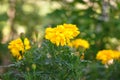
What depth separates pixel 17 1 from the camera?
16.1 ft

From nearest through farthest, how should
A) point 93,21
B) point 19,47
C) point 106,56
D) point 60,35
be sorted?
point 60,35 → point 19,47 → point 106,56 → point 93,21

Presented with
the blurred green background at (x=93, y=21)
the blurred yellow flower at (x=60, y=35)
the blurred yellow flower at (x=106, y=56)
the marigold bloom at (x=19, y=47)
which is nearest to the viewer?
the blurred yellow flower at (x=60, y=35)

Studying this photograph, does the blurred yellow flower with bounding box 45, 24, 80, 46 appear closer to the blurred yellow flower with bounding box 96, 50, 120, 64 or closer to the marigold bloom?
the marigold bloom

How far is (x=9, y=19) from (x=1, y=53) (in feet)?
2.51

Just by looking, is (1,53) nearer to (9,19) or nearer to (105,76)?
(9,19)

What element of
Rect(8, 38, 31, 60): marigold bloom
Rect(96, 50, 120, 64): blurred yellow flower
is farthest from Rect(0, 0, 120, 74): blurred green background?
Rect(8, 38, 31, 60): marigold bloom

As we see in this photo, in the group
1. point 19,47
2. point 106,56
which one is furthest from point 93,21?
point 19,47

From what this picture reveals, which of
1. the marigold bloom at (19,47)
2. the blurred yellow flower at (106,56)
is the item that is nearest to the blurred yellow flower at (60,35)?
the marigold bloom at (19,47)

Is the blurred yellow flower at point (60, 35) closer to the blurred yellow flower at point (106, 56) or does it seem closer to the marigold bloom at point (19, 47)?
the marigold bloom at point (19, 47)

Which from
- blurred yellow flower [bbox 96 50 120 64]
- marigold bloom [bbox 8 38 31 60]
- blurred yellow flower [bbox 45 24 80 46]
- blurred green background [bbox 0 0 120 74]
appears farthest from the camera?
blurred green background [bbox 0 0 120 74]

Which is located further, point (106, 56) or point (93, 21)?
point (93, 21)

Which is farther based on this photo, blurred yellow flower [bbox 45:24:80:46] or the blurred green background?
the blurred green background

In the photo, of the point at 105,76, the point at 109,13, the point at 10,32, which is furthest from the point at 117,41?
the point at 10,32

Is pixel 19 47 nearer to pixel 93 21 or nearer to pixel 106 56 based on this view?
pixel 106 56
